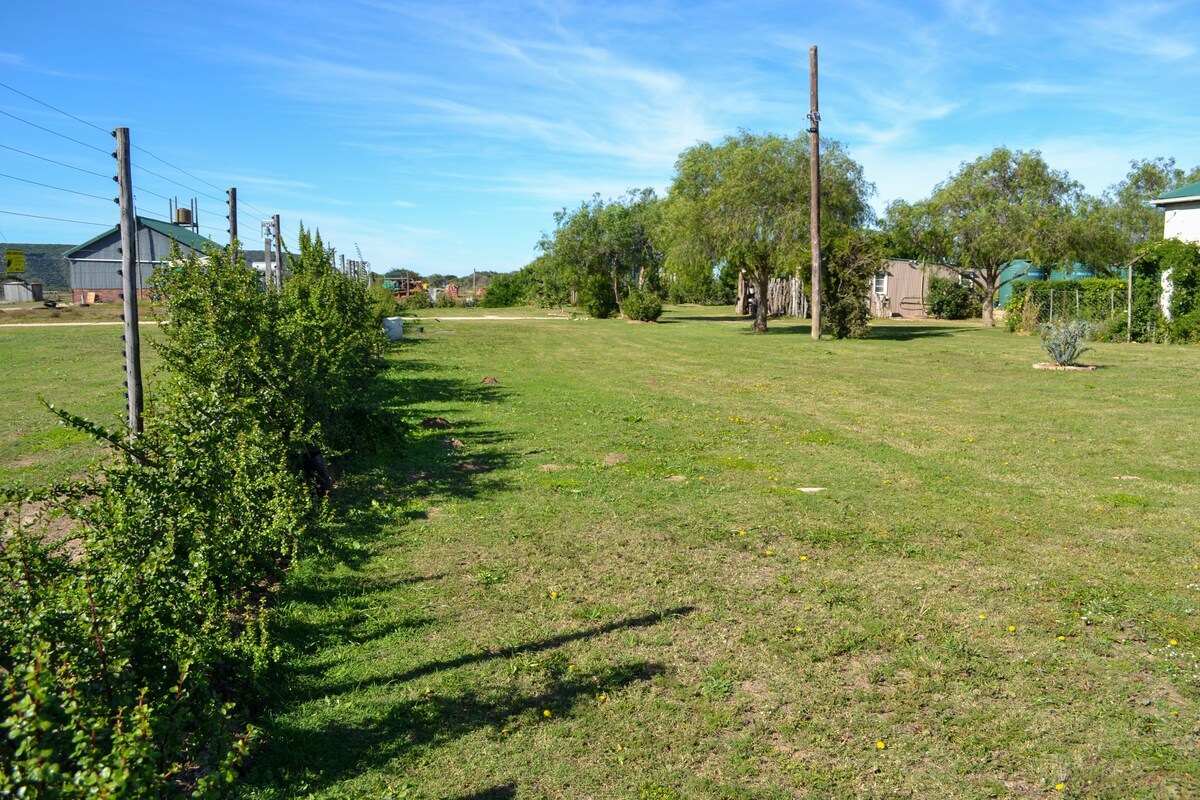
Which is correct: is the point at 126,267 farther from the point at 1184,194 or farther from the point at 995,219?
A: the point at 995,219

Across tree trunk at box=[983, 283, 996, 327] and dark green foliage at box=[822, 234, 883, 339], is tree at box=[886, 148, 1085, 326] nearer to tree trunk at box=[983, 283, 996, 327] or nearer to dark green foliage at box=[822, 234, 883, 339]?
tree trunk at box=[983, 283, 996, 327]

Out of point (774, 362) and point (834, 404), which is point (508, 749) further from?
point (774, 362)

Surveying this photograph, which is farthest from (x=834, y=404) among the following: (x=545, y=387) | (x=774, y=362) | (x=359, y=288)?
(x=359, y=288)

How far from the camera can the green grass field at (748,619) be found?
368 cm

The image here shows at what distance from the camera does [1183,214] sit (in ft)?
91.7

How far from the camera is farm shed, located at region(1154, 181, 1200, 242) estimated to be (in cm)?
2742

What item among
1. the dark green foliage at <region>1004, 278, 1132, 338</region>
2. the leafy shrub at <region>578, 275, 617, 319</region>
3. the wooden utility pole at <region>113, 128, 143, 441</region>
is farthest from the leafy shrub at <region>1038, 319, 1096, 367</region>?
the leafy shrub at <region>578, 275, 617, 319</region>

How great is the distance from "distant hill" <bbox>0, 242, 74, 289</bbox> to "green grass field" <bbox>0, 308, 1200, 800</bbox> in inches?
3649

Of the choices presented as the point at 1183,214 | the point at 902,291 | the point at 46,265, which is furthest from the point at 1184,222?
the point at 46,265

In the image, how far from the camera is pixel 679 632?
197 inches

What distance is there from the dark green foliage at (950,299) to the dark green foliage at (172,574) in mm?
40642

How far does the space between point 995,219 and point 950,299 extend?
6211 mm

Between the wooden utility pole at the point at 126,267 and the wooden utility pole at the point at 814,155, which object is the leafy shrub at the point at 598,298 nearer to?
the wooden utility pole at the point at 814,155

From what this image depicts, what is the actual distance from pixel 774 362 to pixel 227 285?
16.6 meters
